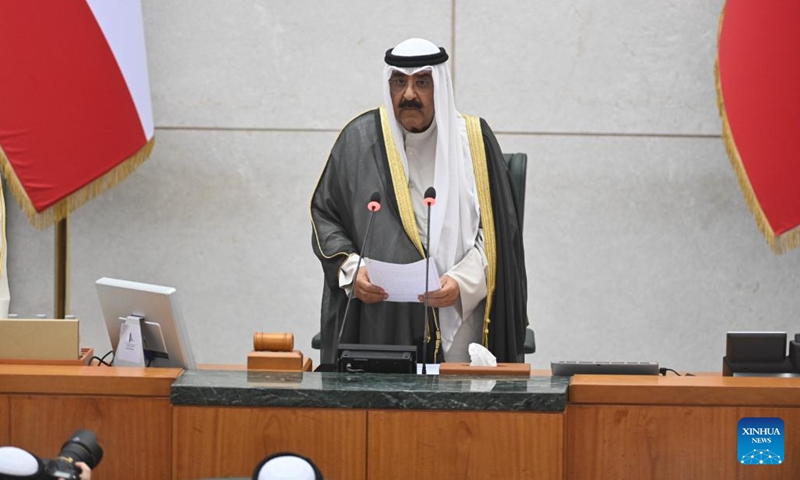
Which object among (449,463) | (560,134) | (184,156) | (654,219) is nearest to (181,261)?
(184,156)

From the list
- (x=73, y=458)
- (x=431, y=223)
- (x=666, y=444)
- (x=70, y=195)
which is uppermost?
(x=70, y=195)

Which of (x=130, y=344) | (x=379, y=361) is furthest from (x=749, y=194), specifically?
(x=130, y=344)

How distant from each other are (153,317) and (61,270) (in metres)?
2.71

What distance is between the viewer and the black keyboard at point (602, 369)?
3.10m

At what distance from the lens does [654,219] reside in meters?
5.84

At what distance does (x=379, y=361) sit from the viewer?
3.21 m

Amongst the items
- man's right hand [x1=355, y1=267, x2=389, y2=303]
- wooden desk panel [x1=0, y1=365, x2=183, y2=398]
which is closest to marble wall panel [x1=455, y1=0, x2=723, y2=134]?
man's right hand [x1=355, y1=267, x2=389, y2=303]

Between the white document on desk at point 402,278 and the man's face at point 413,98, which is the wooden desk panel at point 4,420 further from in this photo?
the man's face at point 413,98

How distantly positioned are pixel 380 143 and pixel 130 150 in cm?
145

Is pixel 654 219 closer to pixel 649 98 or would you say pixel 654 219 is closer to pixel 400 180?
pixel 649 98

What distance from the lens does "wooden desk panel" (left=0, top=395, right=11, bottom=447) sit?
9.56ft

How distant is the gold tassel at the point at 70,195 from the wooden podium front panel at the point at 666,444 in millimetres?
2855

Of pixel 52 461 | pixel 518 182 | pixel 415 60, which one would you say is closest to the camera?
pixel 52 461

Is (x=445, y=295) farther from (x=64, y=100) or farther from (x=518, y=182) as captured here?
(x=64, y=100)
